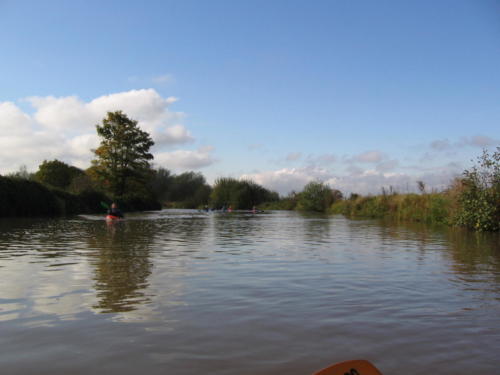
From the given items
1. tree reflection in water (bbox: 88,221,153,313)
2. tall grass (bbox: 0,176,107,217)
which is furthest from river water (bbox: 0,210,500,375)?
tall grass (bbox: 0,176,107,217)

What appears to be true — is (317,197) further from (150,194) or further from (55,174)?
(55,174)

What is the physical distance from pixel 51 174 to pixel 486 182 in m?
45.6

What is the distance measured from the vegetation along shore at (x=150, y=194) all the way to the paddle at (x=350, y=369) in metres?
18.6

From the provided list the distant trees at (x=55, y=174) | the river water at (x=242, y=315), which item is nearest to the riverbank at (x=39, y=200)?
the distant trees at (x=55, y=174)

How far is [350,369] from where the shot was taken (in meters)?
2.49

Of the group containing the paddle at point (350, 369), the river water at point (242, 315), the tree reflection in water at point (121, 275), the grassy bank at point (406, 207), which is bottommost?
the river water at point (242, 315)

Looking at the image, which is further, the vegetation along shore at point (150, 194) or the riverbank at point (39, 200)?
the riverbank at point (39, 200)

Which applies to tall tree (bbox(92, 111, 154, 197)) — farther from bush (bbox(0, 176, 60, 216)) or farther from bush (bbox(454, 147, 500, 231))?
bush (bbox(454, 147, 500, 231))

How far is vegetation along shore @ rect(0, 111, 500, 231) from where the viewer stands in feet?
64.3

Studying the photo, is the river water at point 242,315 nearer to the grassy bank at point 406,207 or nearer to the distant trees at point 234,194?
the grassy bank at point 406,207

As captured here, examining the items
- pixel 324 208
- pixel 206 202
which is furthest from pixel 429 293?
pixel 206 202

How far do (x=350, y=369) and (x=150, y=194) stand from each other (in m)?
46.1

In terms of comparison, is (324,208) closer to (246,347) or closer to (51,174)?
(51,174)

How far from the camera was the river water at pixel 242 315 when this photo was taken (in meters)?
3.37
